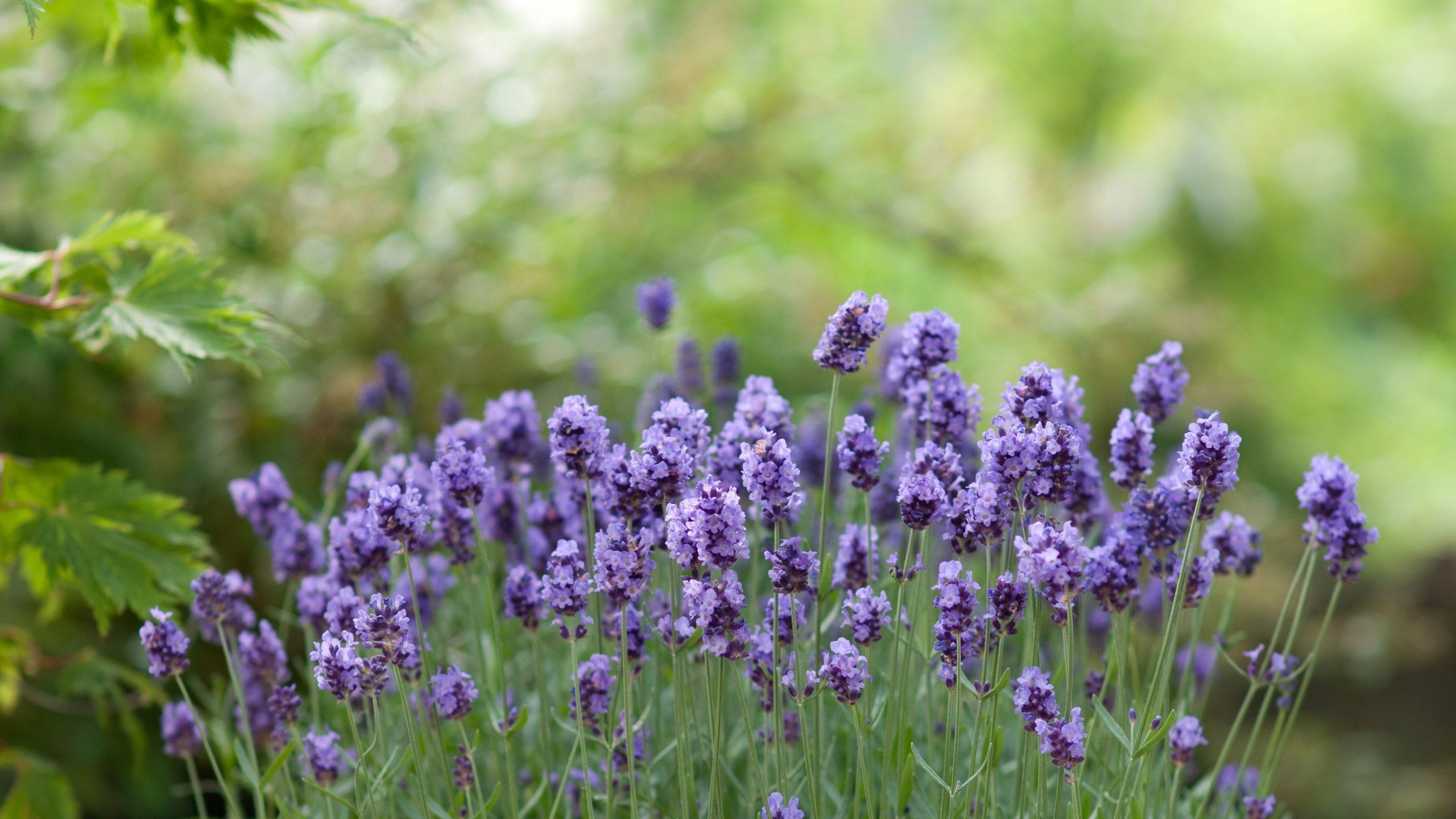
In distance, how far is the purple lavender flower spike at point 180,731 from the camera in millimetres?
1539

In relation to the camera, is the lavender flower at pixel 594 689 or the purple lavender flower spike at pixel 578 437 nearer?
the purple lavender flower spike at pixel 578 437

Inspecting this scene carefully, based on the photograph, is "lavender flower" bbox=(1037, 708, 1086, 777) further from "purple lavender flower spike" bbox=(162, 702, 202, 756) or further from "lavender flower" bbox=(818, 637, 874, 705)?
"purple lavender flower spike" bbox=(162, 702, 202, 756)

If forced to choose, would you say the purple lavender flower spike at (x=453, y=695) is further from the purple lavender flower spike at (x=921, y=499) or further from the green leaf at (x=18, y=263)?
the green leaf at (x=18, y=263)

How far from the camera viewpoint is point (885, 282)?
6.02 meters

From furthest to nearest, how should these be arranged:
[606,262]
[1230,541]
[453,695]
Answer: [606,262], [1230,541], [453,695]

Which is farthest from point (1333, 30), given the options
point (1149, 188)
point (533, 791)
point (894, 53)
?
point (533, 791)

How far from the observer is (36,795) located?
1892 millimetres

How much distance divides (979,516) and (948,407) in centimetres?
27

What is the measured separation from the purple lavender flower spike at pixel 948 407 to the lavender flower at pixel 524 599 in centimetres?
51

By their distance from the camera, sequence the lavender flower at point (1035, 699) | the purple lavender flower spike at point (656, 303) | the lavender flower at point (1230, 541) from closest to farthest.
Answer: the lavender flower at point (1035, 699) → the lavender flower at point (1230, 541) → the purple lavender flower spike at point (656, 303)

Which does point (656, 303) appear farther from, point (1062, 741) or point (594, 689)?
point (1062, 741)

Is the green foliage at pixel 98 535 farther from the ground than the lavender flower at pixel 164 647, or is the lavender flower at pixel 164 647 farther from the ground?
the green foliage at pixel 98 535

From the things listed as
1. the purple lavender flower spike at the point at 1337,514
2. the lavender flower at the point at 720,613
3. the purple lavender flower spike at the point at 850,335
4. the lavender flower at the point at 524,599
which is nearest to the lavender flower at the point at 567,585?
the lavender flower at the point at 720,613

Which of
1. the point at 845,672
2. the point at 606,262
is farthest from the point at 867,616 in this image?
the point at 606,262
